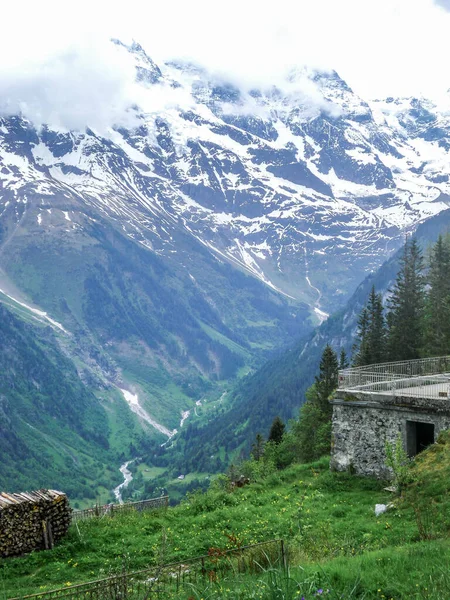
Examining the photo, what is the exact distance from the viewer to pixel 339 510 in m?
23.0

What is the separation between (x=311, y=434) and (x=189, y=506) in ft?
126

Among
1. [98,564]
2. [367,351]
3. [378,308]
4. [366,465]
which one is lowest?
[98,564]

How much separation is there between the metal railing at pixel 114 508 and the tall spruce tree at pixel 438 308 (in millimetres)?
35870

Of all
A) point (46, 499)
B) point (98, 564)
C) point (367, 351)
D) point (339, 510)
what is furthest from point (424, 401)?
point (367, 351)

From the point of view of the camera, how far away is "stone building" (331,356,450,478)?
84.4 ft

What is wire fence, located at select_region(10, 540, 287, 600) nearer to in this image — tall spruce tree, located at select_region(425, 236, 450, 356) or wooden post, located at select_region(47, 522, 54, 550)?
wooden post, located at select_region(47, 522, 54, 550)

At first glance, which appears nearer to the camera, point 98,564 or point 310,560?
point 310,560

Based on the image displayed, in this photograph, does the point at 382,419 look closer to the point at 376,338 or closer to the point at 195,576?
the point at 195,576

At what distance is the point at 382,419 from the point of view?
27.3 m

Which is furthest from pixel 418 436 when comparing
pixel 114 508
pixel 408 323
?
pixel 408 323

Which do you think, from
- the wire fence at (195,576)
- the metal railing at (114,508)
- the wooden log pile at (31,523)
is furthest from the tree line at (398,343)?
the wire fence at (195,576)

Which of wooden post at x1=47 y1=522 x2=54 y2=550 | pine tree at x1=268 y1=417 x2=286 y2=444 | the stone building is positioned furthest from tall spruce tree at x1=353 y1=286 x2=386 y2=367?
wooden post at x1=47 y1=522 x2=54 y2=550

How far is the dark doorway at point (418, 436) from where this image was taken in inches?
1045

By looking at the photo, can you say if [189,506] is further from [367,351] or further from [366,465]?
[367,351]
